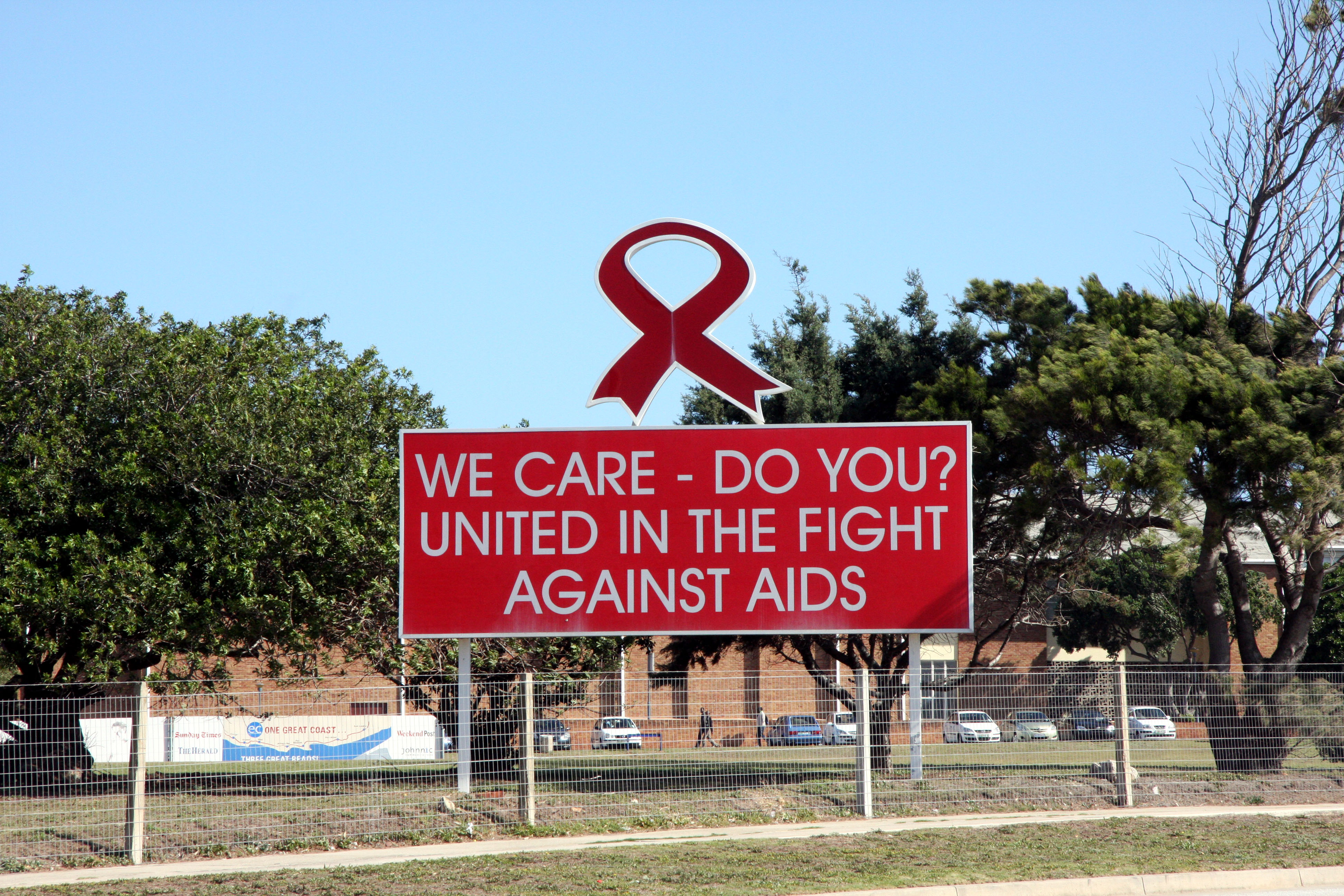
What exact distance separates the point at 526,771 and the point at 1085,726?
622cm

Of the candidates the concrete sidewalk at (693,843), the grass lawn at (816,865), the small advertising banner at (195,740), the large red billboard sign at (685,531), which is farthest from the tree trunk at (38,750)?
the large red billboard sign at (685,531)

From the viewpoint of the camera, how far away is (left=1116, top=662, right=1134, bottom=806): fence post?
45.1 ft

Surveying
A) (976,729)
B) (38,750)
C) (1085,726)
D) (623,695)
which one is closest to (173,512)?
(38,750)

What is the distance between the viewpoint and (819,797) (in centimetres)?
1365

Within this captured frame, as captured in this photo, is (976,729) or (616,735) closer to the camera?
(616,735)

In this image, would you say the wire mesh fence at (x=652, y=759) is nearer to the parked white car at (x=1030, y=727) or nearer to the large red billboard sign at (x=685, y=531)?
the parked white car at (x=1030, y=727)

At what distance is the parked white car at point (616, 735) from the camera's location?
42.6ft

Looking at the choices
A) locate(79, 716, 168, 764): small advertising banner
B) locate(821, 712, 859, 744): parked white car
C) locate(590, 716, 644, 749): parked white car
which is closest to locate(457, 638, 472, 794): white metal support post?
locate(590, 716, 644, 749): parked white car

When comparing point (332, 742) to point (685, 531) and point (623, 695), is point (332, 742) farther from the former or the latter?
point (685, 531)

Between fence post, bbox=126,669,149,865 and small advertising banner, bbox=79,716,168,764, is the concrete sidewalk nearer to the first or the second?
fence post, bbox=126,669,149,865

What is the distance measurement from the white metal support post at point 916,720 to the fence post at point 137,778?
7.65 metres

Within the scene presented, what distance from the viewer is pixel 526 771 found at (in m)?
12.6

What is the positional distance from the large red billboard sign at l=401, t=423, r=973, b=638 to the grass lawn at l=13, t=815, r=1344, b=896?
2.87m

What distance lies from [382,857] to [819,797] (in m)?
4.94
